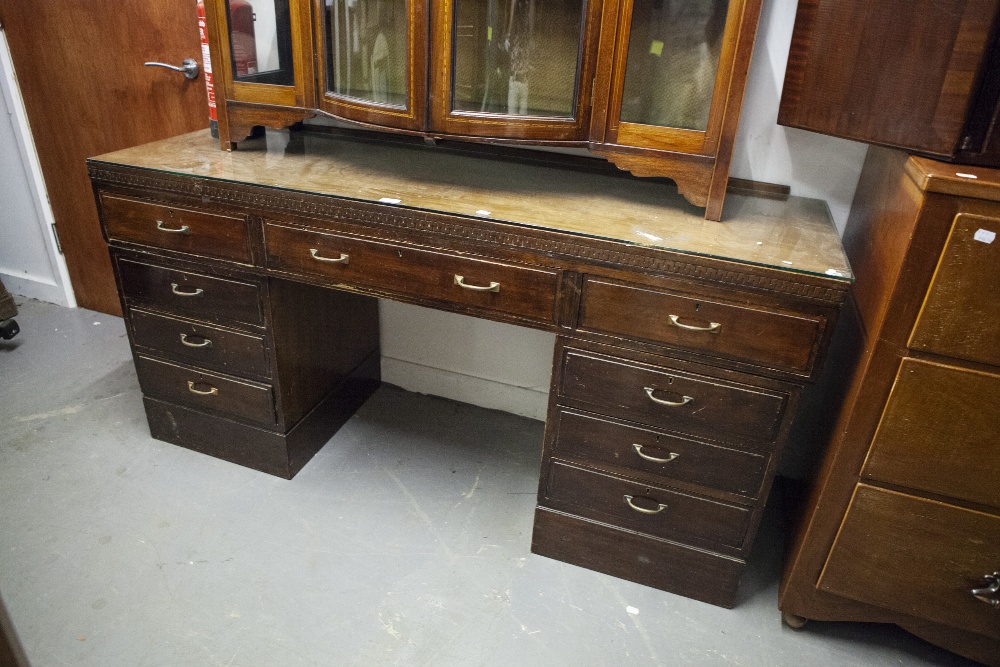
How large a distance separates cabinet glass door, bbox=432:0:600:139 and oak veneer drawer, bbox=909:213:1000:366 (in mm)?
705

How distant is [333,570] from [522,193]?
1.00m

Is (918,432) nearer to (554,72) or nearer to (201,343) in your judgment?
(554,72)

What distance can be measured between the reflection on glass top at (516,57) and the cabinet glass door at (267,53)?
1.31ft

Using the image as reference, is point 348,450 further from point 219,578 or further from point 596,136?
point 596,136

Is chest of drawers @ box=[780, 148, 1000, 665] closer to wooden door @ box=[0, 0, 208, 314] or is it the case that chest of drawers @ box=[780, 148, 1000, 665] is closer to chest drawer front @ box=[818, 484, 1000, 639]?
chest drawer front @ box=[818, 484, 1000, 639]

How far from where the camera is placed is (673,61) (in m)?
1.27

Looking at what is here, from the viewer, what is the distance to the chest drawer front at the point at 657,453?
1.33 metres

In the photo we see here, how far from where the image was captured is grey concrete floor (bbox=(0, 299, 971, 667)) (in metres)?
1.36

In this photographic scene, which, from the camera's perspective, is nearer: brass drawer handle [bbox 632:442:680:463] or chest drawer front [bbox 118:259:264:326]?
brass drawer handle [bbox 632:442:680:463]

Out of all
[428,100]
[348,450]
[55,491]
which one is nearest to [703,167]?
[428,100]

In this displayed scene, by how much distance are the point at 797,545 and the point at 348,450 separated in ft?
4.06

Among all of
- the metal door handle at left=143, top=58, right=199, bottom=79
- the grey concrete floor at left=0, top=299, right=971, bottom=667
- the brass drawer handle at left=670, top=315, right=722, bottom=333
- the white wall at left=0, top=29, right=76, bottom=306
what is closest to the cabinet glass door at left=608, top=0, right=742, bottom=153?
the brass drawer handle at left=670, top=315, right=722, bottom=333

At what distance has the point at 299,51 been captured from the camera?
1474mm

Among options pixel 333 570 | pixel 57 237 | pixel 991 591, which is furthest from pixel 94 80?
pixel 991 591
